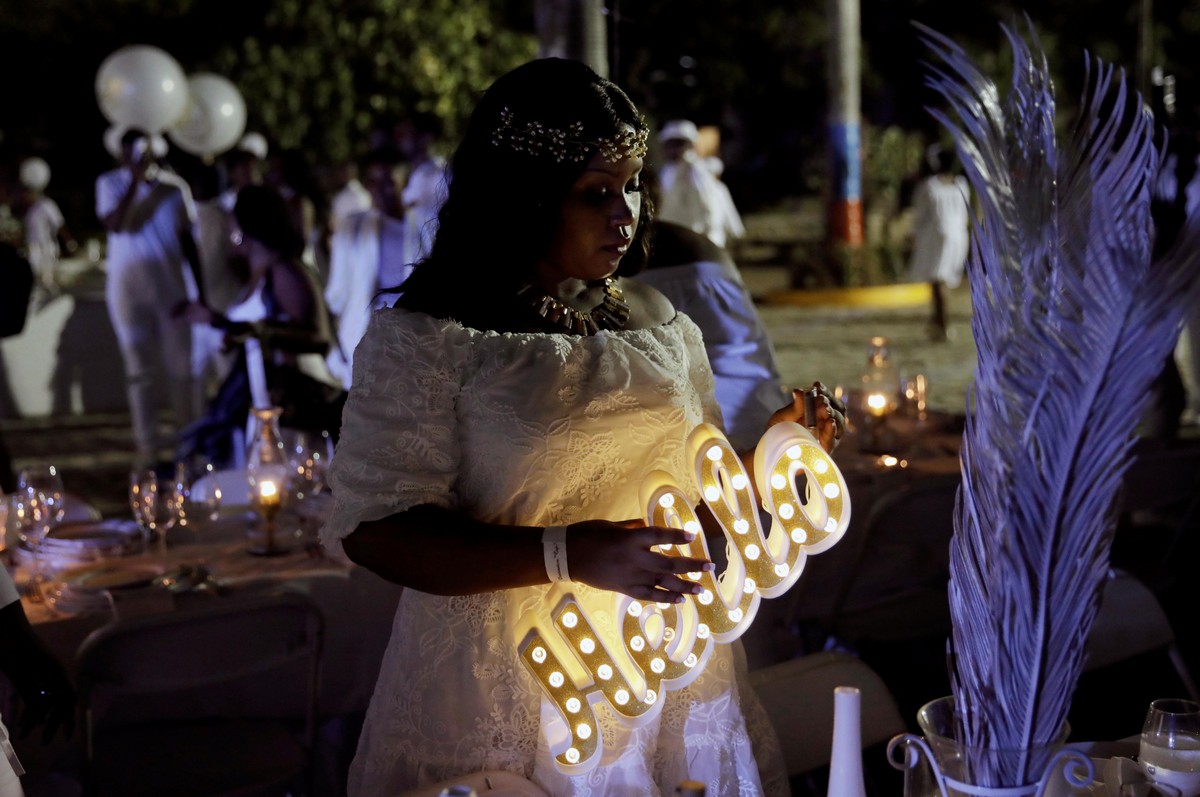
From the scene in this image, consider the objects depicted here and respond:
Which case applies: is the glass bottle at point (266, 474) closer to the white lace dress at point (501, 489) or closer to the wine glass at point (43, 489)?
the wine glass at point (43, 489)

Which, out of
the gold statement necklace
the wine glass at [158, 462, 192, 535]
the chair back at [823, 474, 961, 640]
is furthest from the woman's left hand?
the wine glass at [158, 462, 192, 535]

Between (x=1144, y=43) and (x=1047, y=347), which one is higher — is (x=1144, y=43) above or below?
above

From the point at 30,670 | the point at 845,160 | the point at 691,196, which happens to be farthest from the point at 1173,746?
the point at 845,160

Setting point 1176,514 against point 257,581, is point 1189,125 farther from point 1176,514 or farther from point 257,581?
point 257,581

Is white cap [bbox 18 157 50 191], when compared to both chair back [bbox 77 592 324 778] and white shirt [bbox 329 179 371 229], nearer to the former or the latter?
white shirt [bbox 329 179 371 229]

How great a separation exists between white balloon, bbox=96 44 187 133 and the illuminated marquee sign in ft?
28.7

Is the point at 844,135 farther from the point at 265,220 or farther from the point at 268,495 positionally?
the point at 268,495

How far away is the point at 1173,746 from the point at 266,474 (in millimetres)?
2447

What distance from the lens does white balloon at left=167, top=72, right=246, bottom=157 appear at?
440 inches

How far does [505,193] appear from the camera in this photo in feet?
6.56

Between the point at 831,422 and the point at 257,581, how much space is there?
1817 millimetres

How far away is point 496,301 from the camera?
204 cm

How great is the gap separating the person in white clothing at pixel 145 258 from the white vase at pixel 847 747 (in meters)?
7.14

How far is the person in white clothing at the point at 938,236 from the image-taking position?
13.6 meters
